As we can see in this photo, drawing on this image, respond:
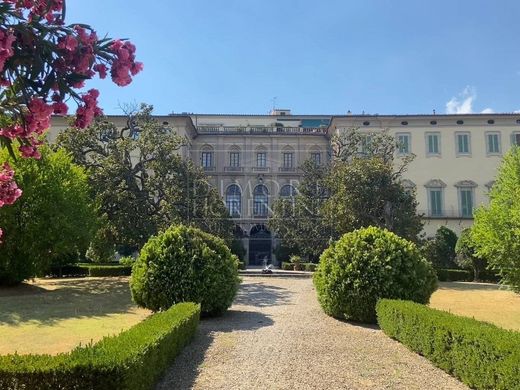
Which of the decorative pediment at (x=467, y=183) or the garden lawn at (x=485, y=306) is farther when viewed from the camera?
the decorative pediment at (x=467, y=183)

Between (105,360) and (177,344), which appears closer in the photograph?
(105,360)

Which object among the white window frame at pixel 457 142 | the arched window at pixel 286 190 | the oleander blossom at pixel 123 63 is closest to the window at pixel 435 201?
the white window frame at pixel 457 142

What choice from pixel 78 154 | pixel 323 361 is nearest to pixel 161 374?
pixel 323 361

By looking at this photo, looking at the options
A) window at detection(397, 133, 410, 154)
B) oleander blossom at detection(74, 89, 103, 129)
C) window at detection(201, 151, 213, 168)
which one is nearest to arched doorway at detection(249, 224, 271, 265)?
window at detection(201, 151, 213, 168)

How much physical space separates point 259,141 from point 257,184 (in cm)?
464

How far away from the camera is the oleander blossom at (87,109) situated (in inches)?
130

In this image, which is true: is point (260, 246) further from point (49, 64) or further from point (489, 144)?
point (49, 64)

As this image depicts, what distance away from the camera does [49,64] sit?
3.08 metres

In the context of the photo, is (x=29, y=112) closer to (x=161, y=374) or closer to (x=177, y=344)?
(x=161, y=374)

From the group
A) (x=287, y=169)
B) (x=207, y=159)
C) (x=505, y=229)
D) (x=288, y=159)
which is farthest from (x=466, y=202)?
(x=505, y=229)

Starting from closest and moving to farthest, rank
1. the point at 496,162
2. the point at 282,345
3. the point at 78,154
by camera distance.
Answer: the point at 282,345 → the point at 78,154 → the point at 496,162

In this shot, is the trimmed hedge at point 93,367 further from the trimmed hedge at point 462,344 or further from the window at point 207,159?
the window at point 207,159

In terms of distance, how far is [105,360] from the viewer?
4.92 m

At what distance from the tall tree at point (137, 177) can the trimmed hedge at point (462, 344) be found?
58.9ft
